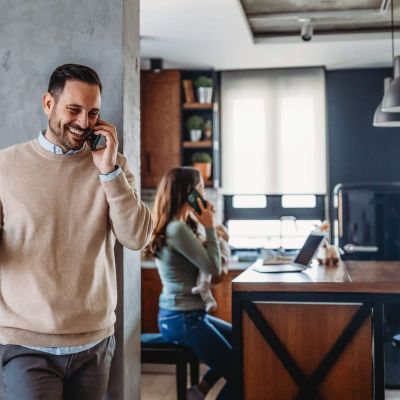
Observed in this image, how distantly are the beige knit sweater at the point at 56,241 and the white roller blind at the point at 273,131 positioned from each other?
12.5 ft

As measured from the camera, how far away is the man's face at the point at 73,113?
5.49ft

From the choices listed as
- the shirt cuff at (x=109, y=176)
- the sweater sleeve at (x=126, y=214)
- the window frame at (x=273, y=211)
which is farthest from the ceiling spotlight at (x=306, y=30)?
the shirt cuff at (x=109, y=176)

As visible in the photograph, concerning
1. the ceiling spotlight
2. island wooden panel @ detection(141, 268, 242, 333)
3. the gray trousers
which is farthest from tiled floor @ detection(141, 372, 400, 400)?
the ceiling spotlight

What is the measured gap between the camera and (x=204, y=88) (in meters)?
5.29

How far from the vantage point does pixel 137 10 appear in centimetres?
230

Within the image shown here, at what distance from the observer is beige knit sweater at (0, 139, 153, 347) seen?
162cm

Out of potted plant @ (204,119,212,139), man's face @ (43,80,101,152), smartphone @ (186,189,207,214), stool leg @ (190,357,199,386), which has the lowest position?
stool leg @ (190,357,199,386)

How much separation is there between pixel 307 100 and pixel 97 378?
419 cm

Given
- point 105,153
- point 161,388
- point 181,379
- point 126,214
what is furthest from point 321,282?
point 161,388

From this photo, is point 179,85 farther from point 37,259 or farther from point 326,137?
point 37,259

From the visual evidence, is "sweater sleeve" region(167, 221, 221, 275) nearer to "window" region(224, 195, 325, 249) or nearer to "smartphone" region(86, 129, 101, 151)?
"smartphone" region(86, 129, 101, 151)

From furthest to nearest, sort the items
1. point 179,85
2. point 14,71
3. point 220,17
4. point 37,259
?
point 179,85, point 220,17, point 14,71, point 37,259

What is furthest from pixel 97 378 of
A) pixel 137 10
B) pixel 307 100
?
pixel 307 100

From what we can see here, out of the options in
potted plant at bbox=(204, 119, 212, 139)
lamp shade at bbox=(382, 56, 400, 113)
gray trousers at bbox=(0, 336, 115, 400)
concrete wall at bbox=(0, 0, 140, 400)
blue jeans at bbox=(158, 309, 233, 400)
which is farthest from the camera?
potted plant at bbox=(204, 119, 212, 139)
